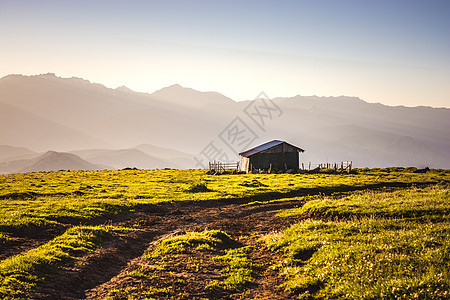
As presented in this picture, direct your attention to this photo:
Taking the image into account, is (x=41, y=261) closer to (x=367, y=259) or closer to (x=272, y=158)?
(x=367, y=259)

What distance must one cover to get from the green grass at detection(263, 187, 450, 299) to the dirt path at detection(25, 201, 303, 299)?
3.83ft

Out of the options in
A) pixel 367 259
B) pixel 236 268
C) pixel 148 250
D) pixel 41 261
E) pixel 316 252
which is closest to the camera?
pixel 367 259

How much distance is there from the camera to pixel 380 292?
344 inches

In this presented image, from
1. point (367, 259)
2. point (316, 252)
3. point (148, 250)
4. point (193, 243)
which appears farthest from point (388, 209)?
point (148, 250)

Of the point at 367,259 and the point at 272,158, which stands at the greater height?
the point at 272,158

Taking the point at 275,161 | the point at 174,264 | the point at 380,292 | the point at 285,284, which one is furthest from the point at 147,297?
the point at 275,161

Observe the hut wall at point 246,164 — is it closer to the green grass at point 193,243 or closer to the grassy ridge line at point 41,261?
the green grass at point 193,243

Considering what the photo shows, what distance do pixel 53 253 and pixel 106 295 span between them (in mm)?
4596

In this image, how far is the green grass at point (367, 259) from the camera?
882 cm

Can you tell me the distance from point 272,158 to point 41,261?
68.5 meters

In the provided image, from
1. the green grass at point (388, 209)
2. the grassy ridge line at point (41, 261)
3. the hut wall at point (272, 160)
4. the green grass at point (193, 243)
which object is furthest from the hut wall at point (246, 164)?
the grassy ridge line at point (41, 261)

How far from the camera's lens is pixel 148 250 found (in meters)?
15.8

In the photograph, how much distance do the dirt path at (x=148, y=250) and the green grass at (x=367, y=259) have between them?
3.83ft

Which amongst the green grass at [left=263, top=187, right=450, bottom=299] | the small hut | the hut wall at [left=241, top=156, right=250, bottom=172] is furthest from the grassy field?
the hut wall at [left=241, top=156, right=250, bottom=172]
